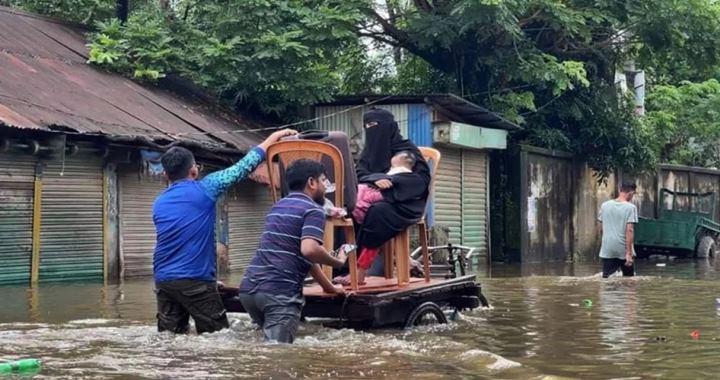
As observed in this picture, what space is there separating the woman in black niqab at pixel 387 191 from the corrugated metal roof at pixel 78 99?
5.81 m

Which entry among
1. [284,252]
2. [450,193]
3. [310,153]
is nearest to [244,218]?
[450,193]

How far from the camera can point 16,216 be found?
14234 mm

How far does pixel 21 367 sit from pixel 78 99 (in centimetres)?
1003

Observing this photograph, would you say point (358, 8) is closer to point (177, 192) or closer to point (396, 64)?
point (396, 64)

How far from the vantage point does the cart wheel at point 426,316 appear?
881 centimetres

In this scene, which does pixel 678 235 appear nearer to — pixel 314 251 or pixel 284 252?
pixel 284 252

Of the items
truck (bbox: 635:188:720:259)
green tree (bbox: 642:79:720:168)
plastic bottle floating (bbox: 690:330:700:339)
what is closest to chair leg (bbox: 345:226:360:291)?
plastic bottle floating (bbox: 690:330:700:339)

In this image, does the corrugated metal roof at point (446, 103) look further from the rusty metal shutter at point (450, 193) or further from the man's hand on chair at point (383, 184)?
the man's hand on chair at point (383, 184)

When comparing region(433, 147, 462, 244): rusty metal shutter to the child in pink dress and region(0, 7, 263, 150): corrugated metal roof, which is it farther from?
A: the child in pink dress

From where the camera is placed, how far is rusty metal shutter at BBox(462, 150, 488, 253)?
22.5m

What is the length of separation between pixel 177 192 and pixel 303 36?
484 inches

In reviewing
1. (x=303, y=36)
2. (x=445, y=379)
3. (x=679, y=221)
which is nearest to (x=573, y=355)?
Result: (x=445, y=379)

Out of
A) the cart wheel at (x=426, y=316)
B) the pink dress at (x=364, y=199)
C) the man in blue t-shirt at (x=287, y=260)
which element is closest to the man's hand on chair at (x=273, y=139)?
the man in blue t-shirt at (x=287, y=260)

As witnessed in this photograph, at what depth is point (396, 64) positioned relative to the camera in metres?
26.2
